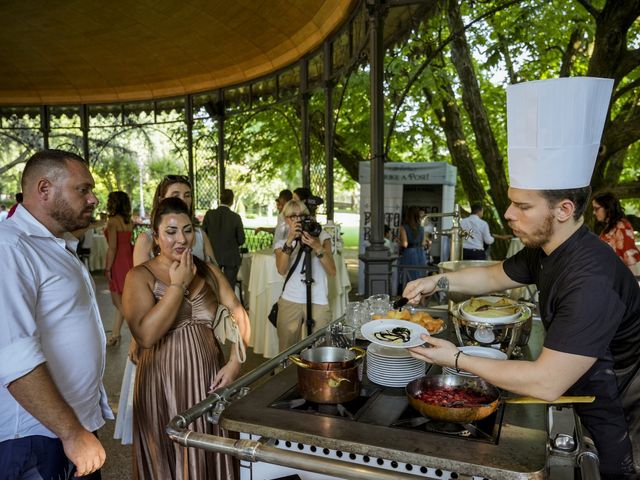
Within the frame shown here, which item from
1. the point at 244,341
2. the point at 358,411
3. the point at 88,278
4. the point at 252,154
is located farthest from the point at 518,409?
the point at 252,154

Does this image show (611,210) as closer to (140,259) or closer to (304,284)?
(304,284)

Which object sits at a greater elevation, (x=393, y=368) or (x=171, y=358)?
(x=393, y=368)

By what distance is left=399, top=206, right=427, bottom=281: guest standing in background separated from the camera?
8.80 m

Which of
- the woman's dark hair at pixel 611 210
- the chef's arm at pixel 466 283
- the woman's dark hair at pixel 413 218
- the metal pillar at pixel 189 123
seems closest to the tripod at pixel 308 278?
the chef's arm at pixel 466 283

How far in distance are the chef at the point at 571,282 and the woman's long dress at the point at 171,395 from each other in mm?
1291

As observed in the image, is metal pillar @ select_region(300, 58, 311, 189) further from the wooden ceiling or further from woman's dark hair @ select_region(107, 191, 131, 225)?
woman's dark hair @ select_region(107, 191, 131, 225)

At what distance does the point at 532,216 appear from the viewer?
1.77 meters

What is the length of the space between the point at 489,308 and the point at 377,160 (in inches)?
133

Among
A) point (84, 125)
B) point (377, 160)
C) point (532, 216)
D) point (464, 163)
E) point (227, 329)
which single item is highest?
point (84, 125)

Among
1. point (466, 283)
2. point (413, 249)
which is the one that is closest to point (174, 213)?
point (466, 283)

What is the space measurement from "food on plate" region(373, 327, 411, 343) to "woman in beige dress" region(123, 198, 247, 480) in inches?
38.0

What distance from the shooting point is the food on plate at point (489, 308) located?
210 cm

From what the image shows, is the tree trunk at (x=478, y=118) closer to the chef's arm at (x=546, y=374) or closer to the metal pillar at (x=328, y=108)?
the metal pillar at (x=328, y=108)

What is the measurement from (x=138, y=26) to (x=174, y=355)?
7.87 metres
